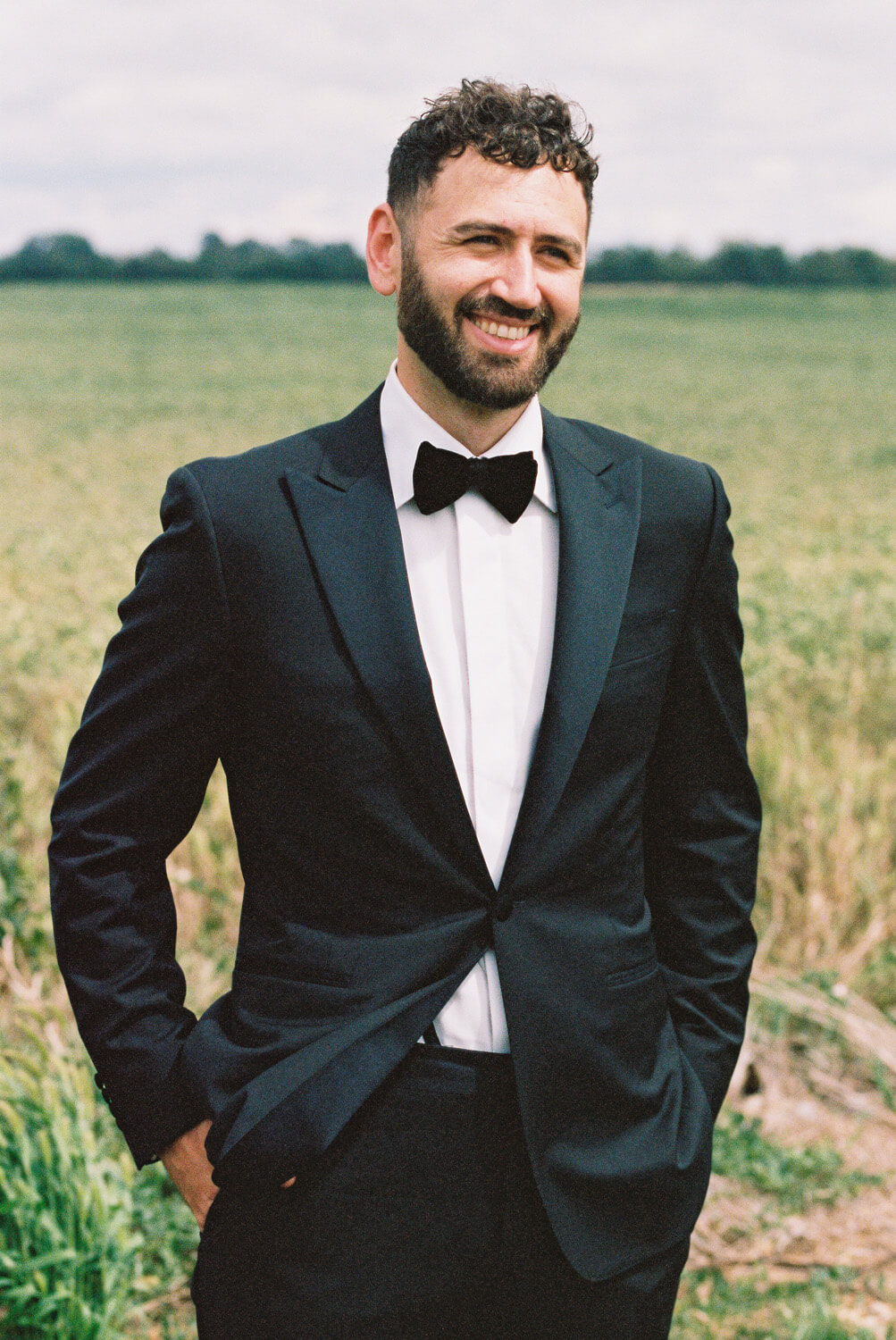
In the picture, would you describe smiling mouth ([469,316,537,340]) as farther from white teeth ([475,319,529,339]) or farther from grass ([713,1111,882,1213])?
grass ([713,1111,882,1213])

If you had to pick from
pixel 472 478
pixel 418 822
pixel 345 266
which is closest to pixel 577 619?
pixel 472 478

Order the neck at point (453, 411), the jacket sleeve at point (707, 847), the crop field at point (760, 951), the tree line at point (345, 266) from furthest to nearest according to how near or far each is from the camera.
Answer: the tree line at point (345, 266) → the crop field at point (760, 951) → the jacket sleeve at point (707, 847) → the neck at point (453, 411)

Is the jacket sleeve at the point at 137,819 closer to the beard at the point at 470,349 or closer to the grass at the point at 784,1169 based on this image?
the beard at the point at 470,349

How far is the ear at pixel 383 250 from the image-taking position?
1784 millimetres

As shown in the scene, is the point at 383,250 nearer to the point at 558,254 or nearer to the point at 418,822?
the point at 558,254

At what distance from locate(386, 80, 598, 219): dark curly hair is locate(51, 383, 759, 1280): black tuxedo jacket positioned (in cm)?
37

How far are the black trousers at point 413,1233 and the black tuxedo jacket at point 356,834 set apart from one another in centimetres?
5

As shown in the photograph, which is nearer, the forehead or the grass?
the forehead

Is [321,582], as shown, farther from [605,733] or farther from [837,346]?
[837,346]

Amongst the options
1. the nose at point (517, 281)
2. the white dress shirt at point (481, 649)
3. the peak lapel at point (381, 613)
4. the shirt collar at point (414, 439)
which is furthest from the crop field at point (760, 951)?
the nose at point (517, 281)

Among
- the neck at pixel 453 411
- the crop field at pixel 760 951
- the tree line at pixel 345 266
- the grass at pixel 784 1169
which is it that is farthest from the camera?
Result: the tree line at pixel 345 266

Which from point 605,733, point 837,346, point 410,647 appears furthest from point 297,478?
point 837,346

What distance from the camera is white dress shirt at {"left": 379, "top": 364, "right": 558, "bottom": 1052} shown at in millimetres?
1707

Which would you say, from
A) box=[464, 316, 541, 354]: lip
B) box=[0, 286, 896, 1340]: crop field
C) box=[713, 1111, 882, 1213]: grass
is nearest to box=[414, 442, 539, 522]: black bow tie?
box=[464, 316, 541, 354]: lip
